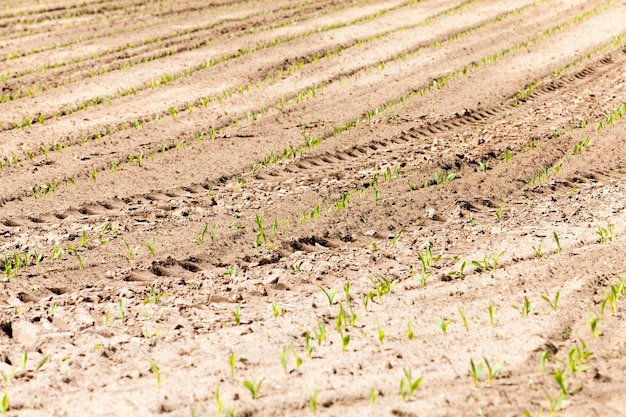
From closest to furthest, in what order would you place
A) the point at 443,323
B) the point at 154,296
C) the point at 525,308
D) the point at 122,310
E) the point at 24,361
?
the point at 24,361 → the point at 443,323 → the point at 525,308 → the point at 122,310 → the point at 154,296

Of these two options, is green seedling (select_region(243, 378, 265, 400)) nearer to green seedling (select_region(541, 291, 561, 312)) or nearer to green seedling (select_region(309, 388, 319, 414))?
green seedling (select_region(309, 388, 319, 414))

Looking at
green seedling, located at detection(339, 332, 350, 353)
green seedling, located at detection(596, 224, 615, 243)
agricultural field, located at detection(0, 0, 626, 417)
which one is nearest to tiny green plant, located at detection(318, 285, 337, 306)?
agricultural field, located at detection(0, 0, 626, 417)

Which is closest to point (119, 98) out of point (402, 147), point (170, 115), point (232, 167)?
point (170, 115)

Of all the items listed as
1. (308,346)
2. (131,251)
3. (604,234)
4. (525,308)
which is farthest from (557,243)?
(131,251)

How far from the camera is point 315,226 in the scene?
5578 millimetres

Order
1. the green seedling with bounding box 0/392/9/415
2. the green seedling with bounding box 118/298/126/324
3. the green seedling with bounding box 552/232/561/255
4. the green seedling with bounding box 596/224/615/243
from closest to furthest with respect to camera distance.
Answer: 1. the green seedling with bounding box 0/392/9/415
2. the green seedling with bounding box 118/298/126/324
3. the green seedling with bounding box 552/232/561/255
4. the green seedling with bounding box 596/224/615/243

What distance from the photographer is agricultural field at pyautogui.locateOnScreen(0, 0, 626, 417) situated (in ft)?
12.0

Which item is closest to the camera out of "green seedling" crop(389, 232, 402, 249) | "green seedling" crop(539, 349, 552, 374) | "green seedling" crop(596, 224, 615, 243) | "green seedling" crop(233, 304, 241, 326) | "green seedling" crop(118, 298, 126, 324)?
"green seedling" crop(539, 349, 552, 374)

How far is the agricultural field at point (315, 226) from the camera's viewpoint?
3656 millimetres

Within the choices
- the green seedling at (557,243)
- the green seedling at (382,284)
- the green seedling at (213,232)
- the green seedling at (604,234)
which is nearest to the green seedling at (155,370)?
the green seedling at (382,284)

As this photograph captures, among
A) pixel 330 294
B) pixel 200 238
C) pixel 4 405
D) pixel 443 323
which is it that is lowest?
pixel 443 323

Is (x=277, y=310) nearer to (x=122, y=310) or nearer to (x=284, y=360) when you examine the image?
(x=284, y=360)

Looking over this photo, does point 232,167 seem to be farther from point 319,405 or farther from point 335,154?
point 319,405

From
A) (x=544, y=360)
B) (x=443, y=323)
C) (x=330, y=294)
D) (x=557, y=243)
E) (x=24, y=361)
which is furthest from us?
(x=557, y=243)
